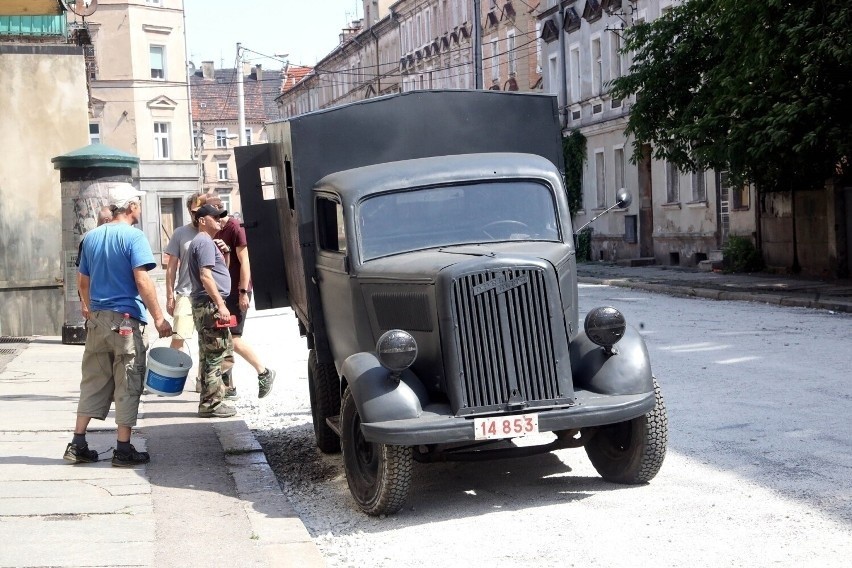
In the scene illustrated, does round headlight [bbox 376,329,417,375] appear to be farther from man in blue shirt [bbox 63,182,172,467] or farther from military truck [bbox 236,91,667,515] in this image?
man in blue shirt [bbox 63,182,172,467]

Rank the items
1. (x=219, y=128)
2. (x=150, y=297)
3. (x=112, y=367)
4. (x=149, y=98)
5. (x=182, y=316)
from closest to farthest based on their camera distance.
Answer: (x=150, y=297), (x=112, y=367), (x=182, y=316), (x=149, y=98), (x=219, y=128)

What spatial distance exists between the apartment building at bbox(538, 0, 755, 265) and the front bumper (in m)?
24.9

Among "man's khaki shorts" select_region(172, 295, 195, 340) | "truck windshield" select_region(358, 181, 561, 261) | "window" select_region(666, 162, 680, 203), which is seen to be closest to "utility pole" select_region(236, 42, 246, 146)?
"window" select_region(666, 162, 680, 203)

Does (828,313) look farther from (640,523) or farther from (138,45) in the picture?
(138,45)

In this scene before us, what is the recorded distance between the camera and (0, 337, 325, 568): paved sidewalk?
6191 millimetres

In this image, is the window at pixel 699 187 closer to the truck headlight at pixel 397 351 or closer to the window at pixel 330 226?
the window at pixel 330 226

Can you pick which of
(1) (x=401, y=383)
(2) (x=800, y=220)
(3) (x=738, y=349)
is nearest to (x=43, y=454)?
(1) (x=401, y=383)

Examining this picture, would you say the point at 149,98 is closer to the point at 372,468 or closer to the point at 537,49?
the point at 537,49

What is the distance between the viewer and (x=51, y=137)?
753 inches

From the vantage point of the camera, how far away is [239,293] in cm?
1193

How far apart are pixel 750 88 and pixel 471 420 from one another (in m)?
17.1

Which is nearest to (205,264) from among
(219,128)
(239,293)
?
(239,293)

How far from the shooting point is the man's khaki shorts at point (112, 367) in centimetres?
858

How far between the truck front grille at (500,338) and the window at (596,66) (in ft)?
116
